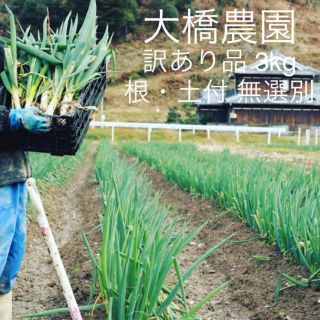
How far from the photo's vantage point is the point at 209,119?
31734 mm

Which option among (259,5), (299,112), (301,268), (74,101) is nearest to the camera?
(74,101)

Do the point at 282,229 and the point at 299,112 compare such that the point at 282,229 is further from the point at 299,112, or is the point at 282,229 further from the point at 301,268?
the point at 299,112

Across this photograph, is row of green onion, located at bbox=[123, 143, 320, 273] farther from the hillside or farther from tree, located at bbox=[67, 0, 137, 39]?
tree, located at bbox=[67, 0, 137, 39]

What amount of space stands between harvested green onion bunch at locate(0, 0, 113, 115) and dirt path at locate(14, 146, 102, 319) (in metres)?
0.53

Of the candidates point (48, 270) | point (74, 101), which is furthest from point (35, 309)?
point (74, 101)

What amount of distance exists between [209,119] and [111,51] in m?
29.0

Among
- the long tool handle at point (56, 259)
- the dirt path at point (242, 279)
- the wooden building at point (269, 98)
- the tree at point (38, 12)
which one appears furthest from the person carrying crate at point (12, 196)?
the tree at point (38, 12)

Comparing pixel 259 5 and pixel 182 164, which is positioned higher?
pixel 259 5

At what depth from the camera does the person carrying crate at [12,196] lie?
2.22 m

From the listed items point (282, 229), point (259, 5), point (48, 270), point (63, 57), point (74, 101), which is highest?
point (259, 5)

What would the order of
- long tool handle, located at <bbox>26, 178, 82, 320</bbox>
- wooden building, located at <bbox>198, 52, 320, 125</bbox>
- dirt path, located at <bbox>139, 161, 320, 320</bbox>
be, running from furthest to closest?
wooden building, located at <bbox>198, 52, 320, 125</bbox>
dirt path, located at <bbox>139, 161, 320, 320</bbox>
long tool handle, located at <bbox>26, 178, 82, 320</bbox>

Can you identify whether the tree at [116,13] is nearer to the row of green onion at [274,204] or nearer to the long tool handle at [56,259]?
the row of green onion at [274,204]

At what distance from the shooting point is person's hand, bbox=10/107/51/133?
220 cm

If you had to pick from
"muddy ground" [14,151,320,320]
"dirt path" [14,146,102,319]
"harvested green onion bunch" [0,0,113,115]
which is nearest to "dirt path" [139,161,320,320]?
"muddy ground" [14,151,320,320]
